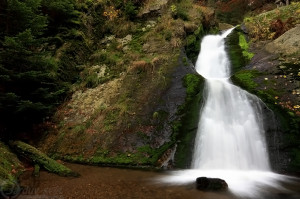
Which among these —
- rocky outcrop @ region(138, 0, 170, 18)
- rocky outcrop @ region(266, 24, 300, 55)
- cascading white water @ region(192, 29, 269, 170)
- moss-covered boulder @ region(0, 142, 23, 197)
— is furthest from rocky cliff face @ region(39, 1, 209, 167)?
rocky outcrop @ region(266, 24, 300, 55)

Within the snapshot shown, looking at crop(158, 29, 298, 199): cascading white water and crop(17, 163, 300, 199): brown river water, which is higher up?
crop(158, 29, 298, 199): cascading white water

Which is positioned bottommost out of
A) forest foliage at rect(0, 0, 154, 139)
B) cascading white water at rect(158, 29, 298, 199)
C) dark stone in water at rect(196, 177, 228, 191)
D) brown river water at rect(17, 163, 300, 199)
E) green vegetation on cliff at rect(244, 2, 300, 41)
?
brown river water at rect(17, 163, 300, 199)

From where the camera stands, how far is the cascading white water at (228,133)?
7723 millimetres

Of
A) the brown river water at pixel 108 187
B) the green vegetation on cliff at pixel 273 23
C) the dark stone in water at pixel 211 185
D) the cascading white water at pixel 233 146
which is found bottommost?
the brown river water at pixel 108 187

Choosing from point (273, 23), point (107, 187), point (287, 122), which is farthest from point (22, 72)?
point (273, 23)

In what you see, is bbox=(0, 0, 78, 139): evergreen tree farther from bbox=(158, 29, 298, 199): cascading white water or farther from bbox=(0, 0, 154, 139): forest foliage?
bbox=(158, 29, 298, 199): cascading white water

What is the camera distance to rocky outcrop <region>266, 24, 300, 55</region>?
11010 millimetres

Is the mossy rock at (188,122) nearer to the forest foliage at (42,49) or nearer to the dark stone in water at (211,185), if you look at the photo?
the dark stone in water at (211,185)

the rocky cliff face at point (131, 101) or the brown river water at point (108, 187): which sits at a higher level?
the rocky cliff face at point (131, 101)

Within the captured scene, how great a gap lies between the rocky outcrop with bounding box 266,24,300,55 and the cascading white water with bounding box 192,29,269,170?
3.51 m

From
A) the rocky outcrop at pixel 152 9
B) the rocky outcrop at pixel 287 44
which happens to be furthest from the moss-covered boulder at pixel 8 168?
the rocky outcrop at pixel 287 44

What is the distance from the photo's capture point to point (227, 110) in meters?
9.09

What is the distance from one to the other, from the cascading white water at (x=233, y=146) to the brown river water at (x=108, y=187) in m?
0.54

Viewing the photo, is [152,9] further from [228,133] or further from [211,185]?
[211,185]
